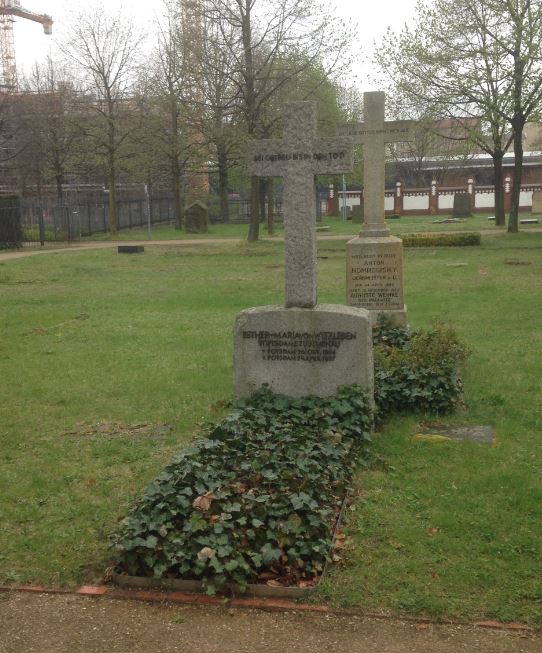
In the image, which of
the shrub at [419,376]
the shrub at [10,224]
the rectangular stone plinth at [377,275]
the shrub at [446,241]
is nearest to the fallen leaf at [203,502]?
the shrub at [419,376]

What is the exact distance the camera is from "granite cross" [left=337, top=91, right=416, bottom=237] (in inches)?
425

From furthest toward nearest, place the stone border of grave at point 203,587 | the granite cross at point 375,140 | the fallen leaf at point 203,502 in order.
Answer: the granite cross at point 375,140 < the fallen leaf at point 203,502 < the stone border of grave at point 203,587

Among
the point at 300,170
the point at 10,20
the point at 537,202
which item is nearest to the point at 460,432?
the point at 300,170

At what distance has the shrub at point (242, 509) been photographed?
160 inches

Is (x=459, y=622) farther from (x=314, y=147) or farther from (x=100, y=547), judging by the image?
(x=314, y=147)

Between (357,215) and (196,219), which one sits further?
(357,215)

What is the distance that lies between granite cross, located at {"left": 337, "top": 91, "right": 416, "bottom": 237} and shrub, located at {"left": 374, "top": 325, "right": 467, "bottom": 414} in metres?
3.15

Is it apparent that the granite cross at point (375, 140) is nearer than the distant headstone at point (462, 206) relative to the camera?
Yes

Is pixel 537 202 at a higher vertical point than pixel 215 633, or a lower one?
higher

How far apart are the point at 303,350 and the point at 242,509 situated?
220cm

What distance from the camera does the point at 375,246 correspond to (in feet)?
33.7

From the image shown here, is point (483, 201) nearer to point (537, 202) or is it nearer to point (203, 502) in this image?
point (537, 202)

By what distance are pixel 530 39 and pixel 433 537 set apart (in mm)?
25069

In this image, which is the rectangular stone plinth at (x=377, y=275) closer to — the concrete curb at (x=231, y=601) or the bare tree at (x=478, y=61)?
the concrete curb at (x=231, y=601)
